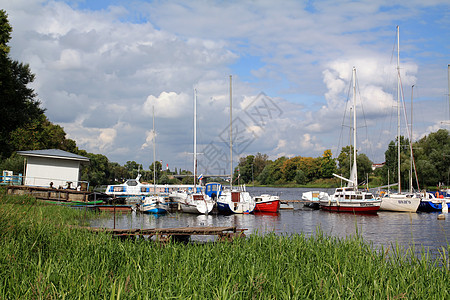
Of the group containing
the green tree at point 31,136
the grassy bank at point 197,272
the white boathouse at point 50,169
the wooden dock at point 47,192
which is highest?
the green tree at point 31,136

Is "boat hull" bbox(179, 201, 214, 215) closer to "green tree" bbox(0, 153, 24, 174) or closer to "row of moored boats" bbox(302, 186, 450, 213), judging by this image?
"row of moored boats" bbox(302, 186, 450, 213)

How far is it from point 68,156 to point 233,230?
2764 centimetres

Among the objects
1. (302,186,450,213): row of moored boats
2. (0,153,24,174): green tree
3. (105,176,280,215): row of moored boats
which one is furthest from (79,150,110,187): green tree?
(302,186,450,213): row of moored boats

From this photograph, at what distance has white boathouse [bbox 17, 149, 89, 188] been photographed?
38844mm

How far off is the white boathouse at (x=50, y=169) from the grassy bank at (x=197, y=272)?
27.8 meters

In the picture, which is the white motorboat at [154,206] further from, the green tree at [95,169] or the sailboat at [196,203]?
the green tree at [95,169]

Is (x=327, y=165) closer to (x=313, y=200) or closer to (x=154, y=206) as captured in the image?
(x=313, y=200)

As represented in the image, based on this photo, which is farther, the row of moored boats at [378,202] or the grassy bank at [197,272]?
the row of moored boats at [378,202]

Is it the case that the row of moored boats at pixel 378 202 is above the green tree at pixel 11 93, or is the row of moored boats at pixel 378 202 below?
below

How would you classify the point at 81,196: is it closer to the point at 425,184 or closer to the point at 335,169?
the point at 425,184

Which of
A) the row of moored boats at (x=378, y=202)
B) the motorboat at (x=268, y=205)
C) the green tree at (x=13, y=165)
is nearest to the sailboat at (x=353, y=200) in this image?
the row of moored boats at (x=378, y=202)

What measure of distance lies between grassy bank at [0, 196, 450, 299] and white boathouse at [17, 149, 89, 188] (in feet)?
91.1

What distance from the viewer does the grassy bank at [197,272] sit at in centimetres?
683

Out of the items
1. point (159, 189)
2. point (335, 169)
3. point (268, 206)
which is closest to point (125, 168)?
point (335, 169)
